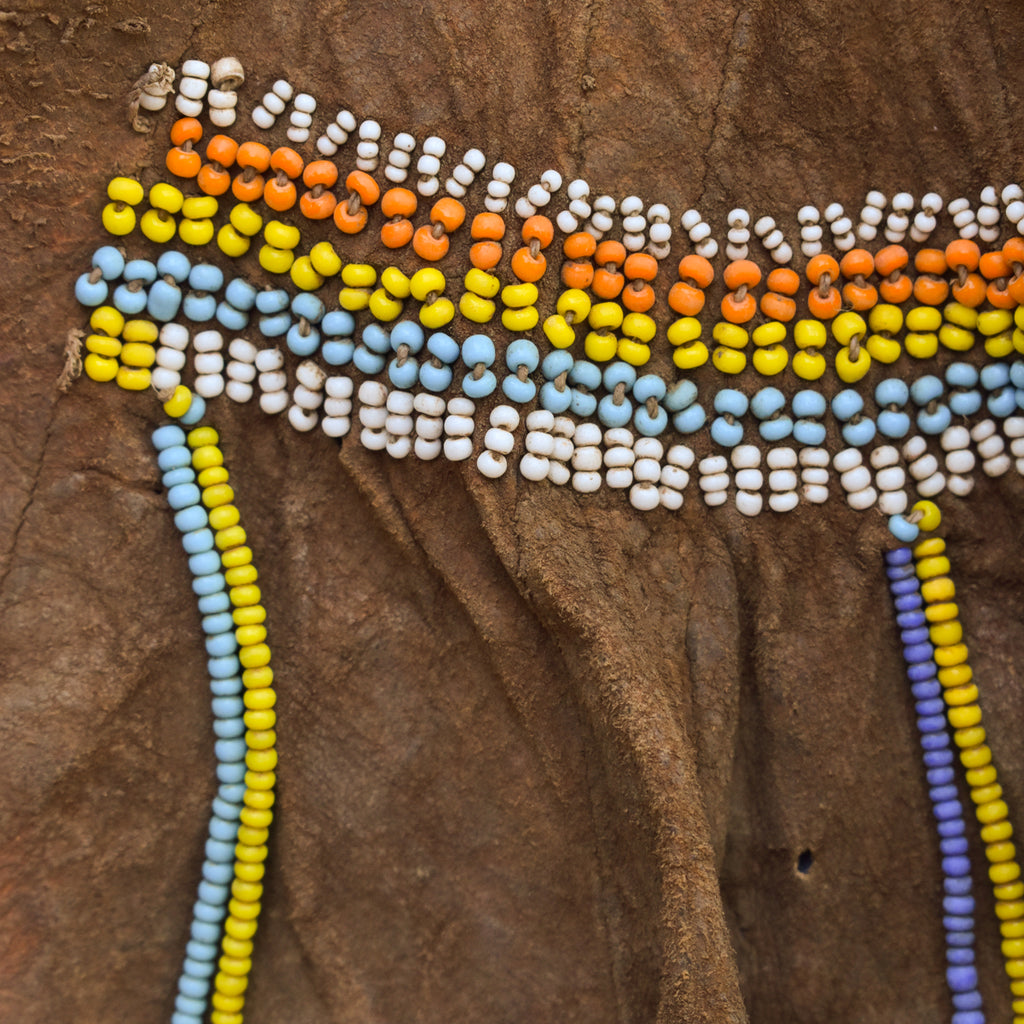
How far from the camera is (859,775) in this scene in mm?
1700

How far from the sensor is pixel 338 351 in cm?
156

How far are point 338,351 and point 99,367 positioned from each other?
1.20 ft

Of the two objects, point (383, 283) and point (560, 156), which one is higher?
point (560, 156)

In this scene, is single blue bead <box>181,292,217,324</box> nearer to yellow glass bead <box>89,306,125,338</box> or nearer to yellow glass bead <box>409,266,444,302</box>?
yellow glass bead <box>89,306,125,338</box>

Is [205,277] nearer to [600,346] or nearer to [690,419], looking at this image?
[600,346]

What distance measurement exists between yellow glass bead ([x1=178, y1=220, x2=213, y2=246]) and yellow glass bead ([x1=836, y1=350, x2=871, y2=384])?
3.21ft

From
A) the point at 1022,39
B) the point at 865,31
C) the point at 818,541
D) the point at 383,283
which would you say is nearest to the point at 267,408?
the point at 383,283

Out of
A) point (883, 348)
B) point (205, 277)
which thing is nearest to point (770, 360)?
point (883, 348)

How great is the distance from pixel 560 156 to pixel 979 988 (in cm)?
153

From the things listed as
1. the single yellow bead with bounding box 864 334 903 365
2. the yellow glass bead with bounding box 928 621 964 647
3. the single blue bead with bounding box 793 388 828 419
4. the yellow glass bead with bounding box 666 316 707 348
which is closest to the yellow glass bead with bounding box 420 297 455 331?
the yellow glass bead with bounding box 666 316 707 348

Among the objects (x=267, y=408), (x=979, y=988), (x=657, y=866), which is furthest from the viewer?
(x=979, y=988)

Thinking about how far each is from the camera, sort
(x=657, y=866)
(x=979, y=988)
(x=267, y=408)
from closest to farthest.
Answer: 1. (x=657, y=866)
2. (x=267, y=408)
3. (x=979, y=988)

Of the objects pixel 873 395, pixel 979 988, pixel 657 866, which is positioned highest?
pixel 873 395

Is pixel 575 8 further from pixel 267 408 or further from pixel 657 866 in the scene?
pixel 657 866
